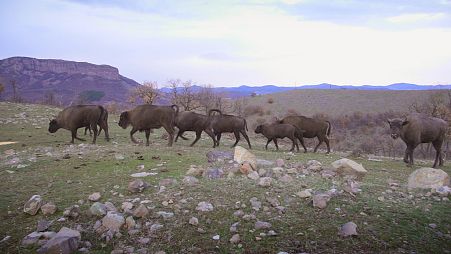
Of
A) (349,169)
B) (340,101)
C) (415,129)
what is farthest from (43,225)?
(340,101)

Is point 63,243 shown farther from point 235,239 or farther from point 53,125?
point 53,125

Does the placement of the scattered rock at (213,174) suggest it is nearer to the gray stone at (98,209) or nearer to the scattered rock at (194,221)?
the scattered rock at (194,221)

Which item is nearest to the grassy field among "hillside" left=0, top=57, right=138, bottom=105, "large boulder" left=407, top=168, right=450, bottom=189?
"large boulder" left=407, top=168, right=450, bottom=189

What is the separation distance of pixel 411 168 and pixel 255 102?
52.8m

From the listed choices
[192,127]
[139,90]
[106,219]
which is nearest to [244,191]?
[106,219]

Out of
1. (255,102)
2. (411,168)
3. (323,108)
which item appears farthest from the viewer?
(255,102)

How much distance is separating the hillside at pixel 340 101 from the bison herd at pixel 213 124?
36599mm

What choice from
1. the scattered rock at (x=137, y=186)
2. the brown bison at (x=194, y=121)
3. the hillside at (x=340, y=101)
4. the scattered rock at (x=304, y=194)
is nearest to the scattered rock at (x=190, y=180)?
the scattered rock at (x=137, y=186)

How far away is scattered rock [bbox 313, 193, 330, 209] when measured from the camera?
19.3ft

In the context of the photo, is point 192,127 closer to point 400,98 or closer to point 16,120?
point 16,120

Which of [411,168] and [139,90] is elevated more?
[139,90]

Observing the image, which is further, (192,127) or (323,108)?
(323,108)

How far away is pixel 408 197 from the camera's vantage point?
258 inches

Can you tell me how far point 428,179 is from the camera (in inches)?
287
